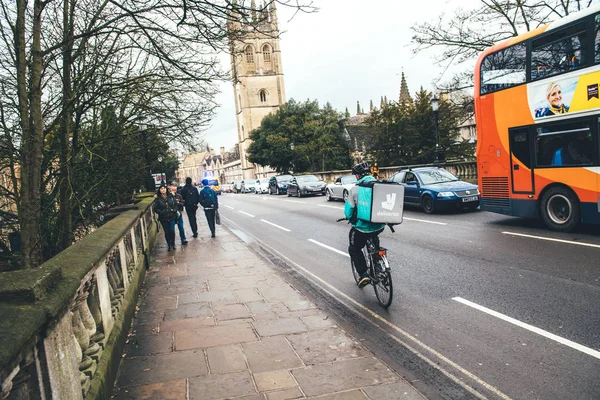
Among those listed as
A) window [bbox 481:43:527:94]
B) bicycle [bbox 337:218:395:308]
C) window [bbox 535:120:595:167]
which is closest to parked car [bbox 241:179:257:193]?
window [bbox 481:43:527:94]

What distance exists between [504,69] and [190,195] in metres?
9.27

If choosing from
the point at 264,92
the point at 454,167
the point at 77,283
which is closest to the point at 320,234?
the point at 77,283

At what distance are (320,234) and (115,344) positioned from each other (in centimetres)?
881

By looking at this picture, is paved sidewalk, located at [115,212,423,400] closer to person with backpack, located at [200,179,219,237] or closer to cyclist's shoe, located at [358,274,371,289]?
cyclist's shoe, located at [358,274,371,289]

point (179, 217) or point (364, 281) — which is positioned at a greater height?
point (179, 217)

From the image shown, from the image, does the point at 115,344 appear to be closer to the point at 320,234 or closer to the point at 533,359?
the point at 533,359

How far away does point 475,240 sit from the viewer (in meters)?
9.58

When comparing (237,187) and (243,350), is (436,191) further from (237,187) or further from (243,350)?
(237,187)

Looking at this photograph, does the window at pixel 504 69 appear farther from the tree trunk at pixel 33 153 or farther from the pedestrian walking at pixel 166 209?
the tree trunk at pixel 33 153

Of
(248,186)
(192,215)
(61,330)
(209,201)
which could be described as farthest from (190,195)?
(248,186)

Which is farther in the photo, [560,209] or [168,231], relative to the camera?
[168,231]

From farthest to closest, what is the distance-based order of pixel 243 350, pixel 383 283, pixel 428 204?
pixel 428 204 → pixel 383 283 → pixel 243 350

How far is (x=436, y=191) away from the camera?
14.5 m

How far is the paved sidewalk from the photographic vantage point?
141 inches
